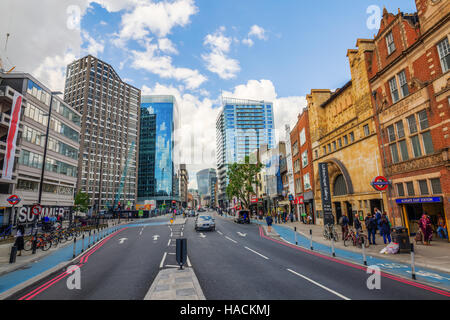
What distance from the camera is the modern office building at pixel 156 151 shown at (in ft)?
435

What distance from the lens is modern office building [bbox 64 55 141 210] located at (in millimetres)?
99750

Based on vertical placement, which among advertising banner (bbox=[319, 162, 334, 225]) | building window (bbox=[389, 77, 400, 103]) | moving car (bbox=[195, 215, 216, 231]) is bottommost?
moving car (bbox=[195, 215, 216, 231])

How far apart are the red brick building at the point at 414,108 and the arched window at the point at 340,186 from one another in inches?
316

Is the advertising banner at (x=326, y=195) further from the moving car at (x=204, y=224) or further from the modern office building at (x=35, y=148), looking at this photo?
the modern office building at (x=35, y=148)

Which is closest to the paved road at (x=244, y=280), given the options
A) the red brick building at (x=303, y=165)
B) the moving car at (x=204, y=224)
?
the moving car at (x=204, y=224)

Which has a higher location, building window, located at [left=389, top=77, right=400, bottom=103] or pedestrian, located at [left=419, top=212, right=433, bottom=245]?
building window, located at [left=389, top=77, right=400, bottom=103]

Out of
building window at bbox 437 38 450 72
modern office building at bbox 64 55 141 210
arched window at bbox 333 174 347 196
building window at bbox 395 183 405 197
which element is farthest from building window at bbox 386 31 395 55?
modern office building at bbox 64 55 141 210

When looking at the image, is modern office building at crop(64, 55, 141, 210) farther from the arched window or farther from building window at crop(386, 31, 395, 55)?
building window at crop(386, 31, 395, 55)

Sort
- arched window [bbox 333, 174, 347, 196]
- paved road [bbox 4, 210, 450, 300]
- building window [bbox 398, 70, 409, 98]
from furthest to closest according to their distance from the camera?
arched window [bbox 333, 174, 347, 196]
building window [bbox 398, 70, 409, 98]
paved road [bbox 4, 210, 450, 300]

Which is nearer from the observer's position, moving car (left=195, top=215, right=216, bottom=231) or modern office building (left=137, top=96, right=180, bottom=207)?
moving car (left=195, top=215, right=216, bottom=231)

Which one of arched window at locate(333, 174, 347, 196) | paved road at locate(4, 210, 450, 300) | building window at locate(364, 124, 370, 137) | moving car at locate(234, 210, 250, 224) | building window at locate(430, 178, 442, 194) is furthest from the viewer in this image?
moving car at locate(234, 210, 250, 224)

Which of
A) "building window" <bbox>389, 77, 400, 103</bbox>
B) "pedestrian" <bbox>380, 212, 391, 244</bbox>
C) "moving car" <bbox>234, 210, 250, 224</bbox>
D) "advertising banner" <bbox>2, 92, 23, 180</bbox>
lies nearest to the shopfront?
"pedestrian" <bbox>380, 212, 391, 244</bbox>
